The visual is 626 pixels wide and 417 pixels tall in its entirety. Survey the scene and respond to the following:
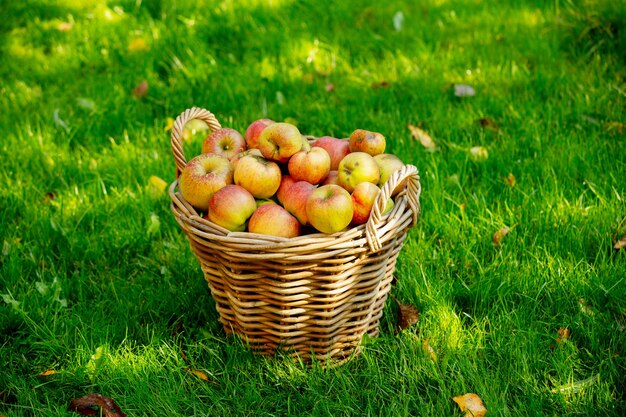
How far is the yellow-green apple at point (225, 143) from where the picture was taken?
2.49 meters

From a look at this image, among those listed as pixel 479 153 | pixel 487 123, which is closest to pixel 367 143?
pixel 479 153

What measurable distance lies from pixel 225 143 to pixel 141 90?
178 centimetres

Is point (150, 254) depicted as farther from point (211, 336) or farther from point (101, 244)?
point (211, 336)

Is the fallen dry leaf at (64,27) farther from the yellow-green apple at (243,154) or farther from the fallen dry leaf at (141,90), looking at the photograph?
the yellow-green apple at (243,154)

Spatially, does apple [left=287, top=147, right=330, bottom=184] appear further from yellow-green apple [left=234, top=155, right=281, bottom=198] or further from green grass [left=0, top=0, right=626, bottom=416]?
green grass [left=0, top=0, right=626, bottom=416]

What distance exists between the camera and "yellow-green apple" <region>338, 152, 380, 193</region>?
2252 millimetres

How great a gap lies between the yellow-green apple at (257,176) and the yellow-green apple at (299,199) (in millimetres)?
67

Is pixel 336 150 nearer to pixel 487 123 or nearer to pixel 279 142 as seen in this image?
pixel 279 142

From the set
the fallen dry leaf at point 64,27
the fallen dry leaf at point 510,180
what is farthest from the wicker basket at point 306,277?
the fallen dry leaf at point 64,27

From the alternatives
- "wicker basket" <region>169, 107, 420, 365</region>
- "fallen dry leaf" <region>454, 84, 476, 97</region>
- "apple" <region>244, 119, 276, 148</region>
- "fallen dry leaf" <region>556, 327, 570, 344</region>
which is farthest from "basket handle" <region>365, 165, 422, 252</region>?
"fallen dry leaf" <region>454, 84, 476, 97</region>

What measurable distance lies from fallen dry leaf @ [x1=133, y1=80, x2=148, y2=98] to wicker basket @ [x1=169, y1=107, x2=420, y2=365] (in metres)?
1.75

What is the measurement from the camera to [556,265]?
8.68 ft

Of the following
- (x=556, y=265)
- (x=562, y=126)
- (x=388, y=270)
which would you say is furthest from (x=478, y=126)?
(x=388, y=270)

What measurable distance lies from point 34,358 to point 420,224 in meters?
1.61
